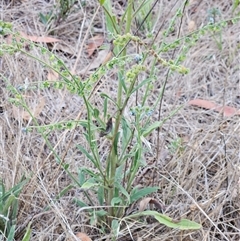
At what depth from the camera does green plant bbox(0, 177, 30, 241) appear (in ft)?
4.45

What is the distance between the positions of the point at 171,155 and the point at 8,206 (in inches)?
20.7

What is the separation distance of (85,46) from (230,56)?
59cm

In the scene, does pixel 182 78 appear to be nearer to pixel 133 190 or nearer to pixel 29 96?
pixel 29 96

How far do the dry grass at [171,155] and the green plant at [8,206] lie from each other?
39 millimetres

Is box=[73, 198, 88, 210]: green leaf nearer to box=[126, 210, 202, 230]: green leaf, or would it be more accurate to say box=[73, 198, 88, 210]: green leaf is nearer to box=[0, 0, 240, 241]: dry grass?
box=[0, 0, 240, 241]: dry grass

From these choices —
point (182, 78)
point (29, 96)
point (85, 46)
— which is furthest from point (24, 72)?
point (182, 78)

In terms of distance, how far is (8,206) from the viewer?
1.36 m

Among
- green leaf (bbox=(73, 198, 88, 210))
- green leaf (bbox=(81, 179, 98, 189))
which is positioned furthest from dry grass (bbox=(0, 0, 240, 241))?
green leaf (bbox=(81, 179, 98, 189))

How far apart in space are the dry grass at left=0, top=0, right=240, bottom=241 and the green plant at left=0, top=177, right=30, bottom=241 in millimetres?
39

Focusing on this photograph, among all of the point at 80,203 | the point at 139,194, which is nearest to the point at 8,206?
the point at 80,203

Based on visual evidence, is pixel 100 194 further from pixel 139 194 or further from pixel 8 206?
pixel 8 206

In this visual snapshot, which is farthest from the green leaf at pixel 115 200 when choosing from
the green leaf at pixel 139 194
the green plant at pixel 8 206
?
the green plant at pixel 8 206

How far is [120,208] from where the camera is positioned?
1.39 meters

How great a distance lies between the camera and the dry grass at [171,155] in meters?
1.42
